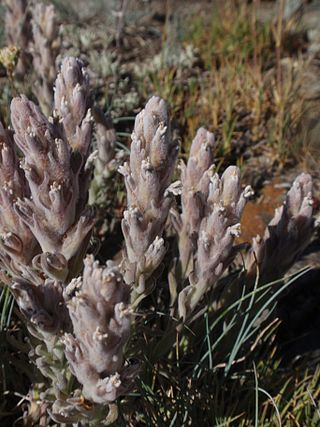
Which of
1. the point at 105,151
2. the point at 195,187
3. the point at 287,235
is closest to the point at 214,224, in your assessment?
the point at 195,187

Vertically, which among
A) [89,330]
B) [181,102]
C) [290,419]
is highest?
[89,330]

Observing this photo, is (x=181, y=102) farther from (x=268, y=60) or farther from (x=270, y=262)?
(x=270, y=262)

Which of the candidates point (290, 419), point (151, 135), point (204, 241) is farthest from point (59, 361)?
point (290, 419)

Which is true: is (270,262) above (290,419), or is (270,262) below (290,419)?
above

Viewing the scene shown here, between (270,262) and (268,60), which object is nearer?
(270,262)

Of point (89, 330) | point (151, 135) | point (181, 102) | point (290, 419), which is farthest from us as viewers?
point (181, 102)

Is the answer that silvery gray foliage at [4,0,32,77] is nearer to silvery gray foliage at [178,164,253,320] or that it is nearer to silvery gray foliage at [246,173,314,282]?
silvery gray foliage at [178,164,253,320]

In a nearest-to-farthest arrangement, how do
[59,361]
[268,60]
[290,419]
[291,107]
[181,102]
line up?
[59,361] < [290,419] < [291,107] < [181,102] < [268,60]
